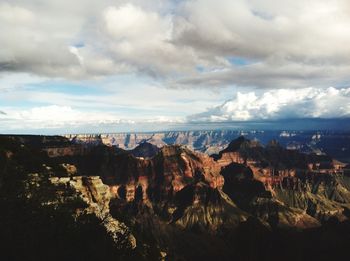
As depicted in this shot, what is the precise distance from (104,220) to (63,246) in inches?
2110

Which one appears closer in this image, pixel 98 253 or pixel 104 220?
pixel 98 253

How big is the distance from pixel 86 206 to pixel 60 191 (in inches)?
612

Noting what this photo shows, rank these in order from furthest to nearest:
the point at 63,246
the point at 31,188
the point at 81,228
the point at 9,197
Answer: the point at 31,188, the point at 9,197, the point at 81,228, the point at 63,246

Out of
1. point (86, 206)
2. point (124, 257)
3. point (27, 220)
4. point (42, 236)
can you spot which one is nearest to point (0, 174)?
point (86, 206)

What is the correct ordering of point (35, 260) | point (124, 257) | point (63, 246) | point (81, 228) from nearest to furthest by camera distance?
point (35, 260), point (63, 246), point (124, 257), point (81, 228)

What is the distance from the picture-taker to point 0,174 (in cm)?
19600

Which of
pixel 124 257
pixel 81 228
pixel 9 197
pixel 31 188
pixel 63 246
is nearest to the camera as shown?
pixel 63 246

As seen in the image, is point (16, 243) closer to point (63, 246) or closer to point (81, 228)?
point (63, 246)

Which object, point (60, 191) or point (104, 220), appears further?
point (60, 191)

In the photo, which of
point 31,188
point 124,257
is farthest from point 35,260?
point 31,188

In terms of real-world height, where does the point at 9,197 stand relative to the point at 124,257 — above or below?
above

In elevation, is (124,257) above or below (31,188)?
below

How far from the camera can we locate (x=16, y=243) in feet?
412

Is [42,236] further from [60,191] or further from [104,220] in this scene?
[60,191]
